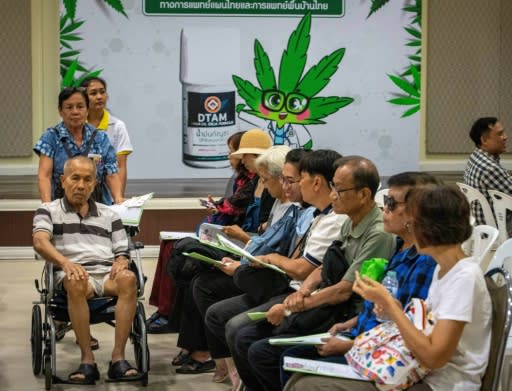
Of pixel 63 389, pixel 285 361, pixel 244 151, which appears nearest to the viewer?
pixel 285 361

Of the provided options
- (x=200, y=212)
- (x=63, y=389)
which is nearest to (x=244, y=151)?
(x=63, y=389)

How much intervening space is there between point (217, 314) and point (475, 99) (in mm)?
5999

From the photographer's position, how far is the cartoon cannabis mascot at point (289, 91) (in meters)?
8.82

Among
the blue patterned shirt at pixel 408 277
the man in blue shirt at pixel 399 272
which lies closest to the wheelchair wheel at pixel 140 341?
the man in blue shirt at pixel 399 272

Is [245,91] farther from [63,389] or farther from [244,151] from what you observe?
[63,389]

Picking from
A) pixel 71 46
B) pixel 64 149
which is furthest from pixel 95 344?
pixel 71 46

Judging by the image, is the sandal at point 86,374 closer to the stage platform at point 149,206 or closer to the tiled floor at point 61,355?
the tiled floor at point 61,355

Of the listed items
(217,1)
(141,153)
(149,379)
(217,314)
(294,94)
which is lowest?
(149,379)

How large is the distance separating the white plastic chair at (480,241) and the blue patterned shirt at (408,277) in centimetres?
114

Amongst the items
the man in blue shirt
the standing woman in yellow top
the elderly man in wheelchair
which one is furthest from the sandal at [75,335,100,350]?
the man in blue shirt

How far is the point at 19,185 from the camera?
8734 mm

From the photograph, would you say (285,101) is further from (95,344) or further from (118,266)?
(118,266)

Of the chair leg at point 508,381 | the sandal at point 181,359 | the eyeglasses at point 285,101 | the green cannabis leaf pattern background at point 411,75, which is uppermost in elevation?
the green cannabis leaf pattern background at point 411,75

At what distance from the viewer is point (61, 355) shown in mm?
5387
